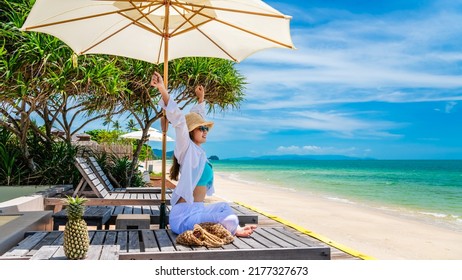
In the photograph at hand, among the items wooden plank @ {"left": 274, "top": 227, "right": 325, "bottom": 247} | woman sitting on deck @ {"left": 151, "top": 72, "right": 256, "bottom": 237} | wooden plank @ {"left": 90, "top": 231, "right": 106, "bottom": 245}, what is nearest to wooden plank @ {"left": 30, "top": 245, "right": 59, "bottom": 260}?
wooden plank @ {"left": 90, "top": 231, "right": 106, "bottom": 245}

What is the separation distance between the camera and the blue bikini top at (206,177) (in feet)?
12.1

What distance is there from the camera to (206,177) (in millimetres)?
3715

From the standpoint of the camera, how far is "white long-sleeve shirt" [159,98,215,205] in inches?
138

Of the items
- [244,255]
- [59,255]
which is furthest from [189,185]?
[59,255]

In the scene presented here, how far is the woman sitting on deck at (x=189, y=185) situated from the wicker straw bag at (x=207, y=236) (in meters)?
0.14

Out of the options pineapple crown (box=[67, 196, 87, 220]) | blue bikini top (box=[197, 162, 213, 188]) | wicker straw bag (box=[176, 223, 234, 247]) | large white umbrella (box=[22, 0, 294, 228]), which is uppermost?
large white umbrella (box=[22, 0, 294, 228])

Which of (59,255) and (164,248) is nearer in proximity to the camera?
(59,255)

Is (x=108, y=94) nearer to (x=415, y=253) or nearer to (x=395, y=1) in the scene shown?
(x=415, y=253)

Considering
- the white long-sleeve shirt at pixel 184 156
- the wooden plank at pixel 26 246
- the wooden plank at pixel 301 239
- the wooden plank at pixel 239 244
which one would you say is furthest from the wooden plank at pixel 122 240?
the wooden plank at pixel 301 239

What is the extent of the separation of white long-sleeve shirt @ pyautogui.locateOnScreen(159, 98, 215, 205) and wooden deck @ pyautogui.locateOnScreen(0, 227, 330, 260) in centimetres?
33

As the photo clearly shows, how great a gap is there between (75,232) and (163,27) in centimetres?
276

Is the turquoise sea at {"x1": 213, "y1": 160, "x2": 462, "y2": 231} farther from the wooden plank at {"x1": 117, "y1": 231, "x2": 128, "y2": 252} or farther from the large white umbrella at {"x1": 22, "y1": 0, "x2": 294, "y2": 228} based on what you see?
the wooden plank at {"x1": 117, "y1": 231, "x2": 128, "y2": 252}

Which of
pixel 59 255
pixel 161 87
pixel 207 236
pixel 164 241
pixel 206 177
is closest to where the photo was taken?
pixel 59 255

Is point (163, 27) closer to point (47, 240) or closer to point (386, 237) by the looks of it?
point (47, 240)
